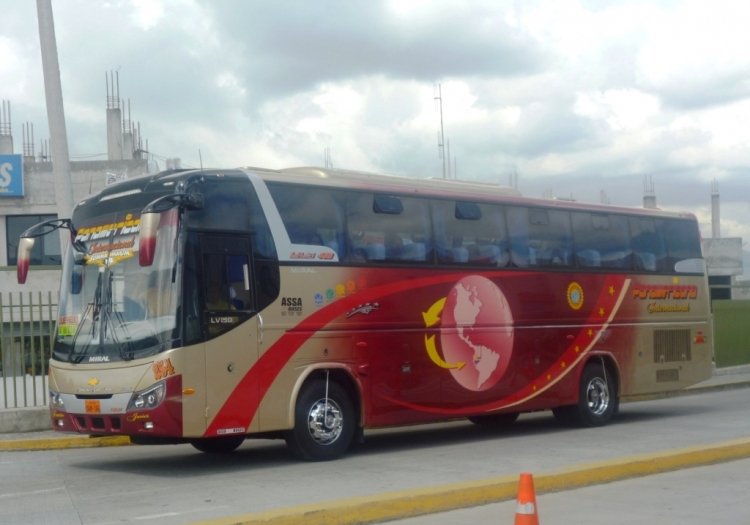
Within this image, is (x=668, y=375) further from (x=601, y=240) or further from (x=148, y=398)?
(x=148, y=398)

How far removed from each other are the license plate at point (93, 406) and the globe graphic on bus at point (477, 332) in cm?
507

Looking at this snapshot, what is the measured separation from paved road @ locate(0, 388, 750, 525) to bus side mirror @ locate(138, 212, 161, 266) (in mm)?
2392

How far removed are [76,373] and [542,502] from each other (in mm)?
5763

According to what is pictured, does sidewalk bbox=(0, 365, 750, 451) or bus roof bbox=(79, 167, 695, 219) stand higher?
bus roof bbox=(79, 167, 695, 219)

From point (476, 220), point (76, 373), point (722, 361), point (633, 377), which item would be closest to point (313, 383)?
point (76, 373)

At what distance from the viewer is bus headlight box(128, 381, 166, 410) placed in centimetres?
1183

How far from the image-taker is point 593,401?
18016 millimetres

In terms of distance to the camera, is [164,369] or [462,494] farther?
[164,369]

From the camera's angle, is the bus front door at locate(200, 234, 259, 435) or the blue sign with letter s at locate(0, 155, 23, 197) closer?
the bus front door at locate(200, 234, 259, 435)

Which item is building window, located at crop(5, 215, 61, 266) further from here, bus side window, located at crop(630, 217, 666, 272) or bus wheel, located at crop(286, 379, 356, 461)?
bus wheel, located at crop(286, 379, 356, 461)

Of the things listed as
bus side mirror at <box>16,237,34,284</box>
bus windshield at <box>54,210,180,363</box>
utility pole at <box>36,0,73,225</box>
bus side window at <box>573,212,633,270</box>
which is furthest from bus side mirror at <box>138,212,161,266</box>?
bus side window at <box>573,212,633,270</box>

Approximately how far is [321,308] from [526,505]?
22.4 feet

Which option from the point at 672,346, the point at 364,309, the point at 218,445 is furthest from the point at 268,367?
the point at 672,346

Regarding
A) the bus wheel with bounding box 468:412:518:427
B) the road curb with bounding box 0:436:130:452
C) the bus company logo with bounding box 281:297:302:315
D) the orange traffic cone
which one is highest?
the bus company logo with bounding box 281:297:302:315
